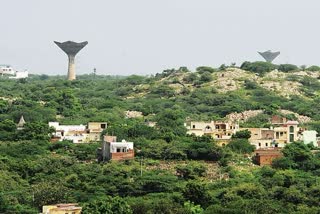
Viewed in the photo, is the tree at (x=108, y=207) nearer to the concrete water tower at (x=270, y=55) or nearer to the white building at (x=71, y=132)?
the white building at (x=71, y=132)

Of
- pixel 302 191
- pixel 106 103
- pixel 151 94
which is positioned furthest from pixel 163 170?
pixel 151 94

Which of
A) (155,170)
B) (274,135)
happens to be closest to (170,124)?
(274,135)

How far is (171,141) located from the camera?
46.3m

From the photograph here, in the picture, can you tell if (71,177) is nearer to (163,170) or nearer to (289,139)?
(163,170)

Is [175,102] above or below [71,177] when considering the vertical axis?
above

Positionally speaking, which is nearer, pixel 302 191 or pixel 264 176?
pixel 302 191

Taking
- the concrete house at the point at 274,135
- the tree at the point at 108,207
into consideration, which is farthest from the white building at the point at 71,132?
the tree at the point at 108,207

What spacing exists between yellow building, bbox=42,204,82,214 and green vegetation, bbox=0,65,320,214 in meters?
0.67

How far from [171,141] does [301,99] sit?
70.7ft

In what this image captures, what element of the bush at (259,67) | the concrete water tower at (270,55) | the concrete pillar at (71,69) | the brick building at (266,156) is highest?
the concrete water tower at (270,55)

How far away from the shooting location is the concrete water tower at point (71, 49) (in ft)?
295

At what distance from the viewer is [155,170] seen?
41500 millimetres

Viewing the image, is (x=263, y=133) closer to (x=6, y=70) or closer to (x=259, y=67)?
(x=259, y=67)

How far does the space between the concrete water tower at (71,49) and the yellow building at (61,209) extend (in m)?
55.2
